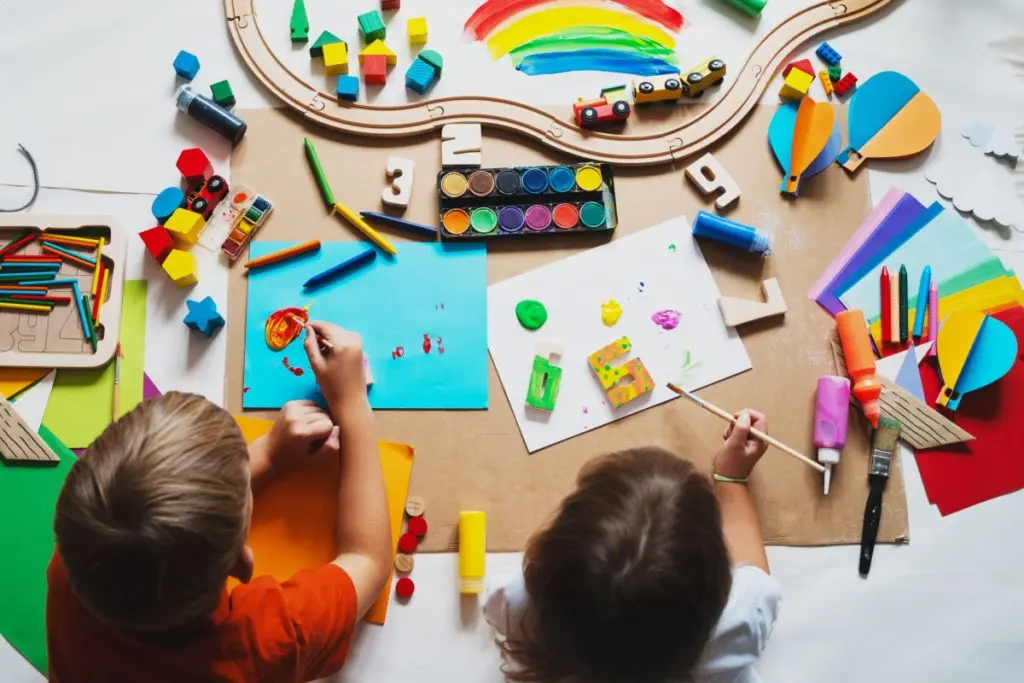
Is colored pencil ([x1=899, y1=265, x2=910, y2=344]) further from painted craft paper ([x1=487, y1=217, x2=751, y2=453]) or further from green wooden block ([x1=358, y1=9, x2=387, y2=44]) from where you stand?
green wooden block ([x1=358, y1=9, x2=387, y2=44])

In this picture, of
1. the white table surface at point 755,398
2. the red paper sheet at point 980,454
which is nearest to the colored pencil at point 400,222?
the white table surface at point 755,398

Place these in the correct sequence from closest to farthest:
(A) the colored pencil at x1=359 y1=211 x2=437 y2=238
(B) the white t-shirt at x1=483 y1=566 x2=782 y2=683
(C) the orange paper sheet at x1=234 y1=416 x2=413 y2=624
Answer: (B) the white t-shirt at x1=483 y1=566 x2=782 y2=683 < (C) the orange paper sheet at x1=234 y1=416 x2=413 y2=624 < (A) the colored pencil at x1=359 y1=211 x2=437 y2=238

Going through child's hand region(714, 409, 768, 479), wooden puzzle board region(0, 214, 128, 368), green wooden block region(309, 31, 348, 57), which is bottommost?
child's hand region(714, 409, 768, 479)

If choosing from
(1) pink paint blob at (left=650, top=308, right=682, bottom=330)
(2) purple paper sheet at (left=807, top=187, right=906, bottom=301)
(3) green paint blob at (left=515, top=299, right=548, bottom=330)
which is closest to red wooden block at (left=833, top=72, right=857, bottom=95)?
(2) purple paper sheet at (left=807, top=187, right=906, bottom=301)

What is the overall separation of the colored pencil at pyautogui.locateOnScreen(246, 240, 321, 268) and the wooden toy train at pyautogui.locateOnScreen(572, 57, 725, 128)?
1.29ft

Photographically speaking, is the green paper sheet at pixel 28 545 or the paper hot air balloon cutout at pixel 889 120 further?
the paper hot air balloon cutout at pixel 889 120

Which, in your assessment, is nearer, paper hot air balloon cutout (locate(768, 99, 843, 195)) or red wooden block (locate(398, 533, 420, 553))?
red wooden block (locate(398, 533, 420, 553))

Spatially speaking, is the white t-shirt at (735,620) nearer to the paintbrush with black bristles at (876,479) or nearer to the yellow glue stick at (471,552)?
the yellow glue stick at (471,552)

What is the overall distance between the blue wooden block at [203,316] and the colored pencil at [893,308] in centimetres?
86

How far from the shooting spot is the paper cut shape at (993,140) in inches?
43.1

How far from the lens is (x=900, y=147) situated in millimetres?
1078

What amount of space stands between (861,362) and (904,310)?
101 millimetres

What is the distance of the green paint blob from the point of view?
1004mm

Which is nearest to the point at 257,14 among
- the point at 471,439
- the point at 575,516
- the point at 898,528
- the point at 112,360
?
the point at 112,360
